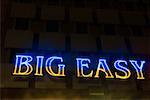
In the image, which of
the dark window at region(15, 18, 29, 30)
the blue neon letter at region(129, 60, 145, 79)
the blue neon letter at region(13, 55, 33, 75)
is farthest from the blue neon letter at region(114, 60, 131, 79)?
the dark window at region(15, 18, 29, 30)

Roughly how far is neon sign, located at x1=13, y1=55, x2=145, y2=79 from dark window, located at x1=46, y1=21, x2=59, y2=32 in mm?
2701

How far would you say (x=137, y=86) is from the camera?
14.8 metres

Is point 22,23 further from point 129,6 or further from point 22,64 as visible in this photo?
point 129,6

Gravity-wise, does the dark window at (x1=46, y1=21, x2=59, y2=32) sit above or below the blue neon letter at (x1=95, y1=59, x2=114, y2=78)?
above

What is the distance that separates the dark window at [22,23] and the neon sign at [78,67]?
2950 millimetres

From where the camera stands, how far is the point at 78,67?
13.8 m

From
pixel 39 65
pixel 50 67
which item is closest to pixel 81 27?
pixel 50 67

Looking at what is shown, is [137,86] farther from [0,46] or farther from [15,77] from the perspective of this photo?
[0,46]

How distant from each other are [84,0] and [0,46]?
6465 millimetres

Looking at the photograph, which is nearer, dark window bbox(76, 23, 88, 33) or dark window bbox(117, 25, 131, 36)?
dark window bbox(76, 23, 88, 33)

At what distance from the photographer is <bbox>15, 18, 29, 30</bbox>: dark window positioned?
1637 centimetres

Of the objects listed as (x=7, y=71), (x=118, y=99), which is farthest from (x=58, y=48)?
(x=118, y=99)

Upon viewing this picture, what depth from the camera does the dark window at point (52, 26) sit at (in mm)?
16578

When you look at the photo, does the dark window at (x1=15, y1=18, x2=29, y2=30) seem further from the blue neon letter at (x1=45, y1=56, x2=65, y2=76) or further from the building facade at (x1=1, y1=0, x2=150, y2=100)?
the blue neon letter at (x1=45, y1=56, x2=65, y2=76)
